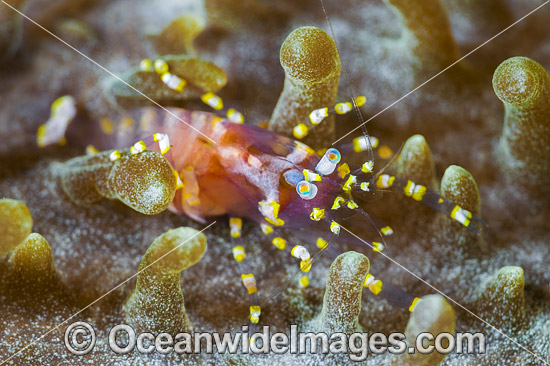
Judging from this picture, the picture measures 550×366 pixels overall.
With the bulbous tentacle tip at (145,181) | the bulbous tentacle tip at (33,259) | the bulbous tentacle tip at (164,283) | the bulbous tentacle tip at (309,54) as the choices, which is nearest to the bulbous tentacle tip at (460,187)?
the bulbous tentacle tip at (309,54)

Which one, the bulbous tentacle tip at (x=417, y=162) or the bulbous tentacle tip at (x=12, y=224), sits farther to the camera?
the bulbous tentacle tip at (x=417, y=162)

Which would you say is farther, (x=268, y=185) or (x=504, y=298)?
(x=268, y=185)

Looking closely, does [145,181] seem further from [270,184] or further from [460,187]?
[460,187]

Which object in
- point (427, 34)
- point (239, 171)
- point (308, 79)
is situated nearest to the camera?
point (308, 79)

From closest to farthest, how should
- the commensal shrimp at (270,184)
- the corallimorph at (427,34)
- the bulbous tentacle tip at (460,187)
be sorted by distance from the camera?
1. the bulbous tentacle tip at (460,187)
2. the commensal shrimp at (270,184)
3. the corallimorph at (427,34)

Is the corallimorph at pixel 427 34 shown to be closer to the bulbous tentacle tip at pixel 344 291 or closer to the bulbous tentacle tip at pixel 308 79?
the bulbous tentacle tip at pixel 308 79

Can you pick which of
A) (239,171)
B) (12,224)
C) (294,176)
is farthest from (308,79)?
(12,224)

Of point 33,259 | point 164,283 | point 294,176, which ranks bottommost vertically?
point 33,259

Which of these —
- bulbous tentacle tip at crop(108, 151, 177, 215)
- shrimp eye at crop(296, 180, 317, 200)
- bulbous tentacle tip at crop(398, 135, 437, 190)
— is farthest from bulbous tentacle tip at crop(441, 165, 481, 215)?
bulbous tentacle tip at crop(108, 151, 177, 215)
